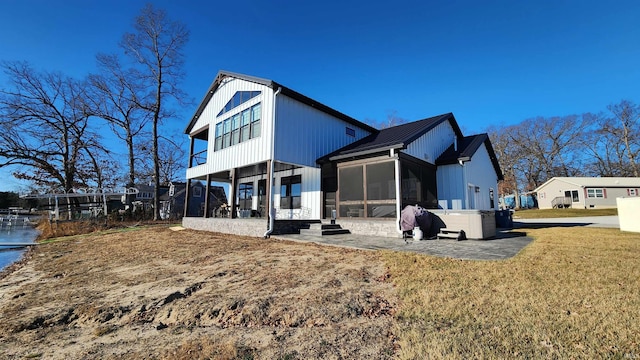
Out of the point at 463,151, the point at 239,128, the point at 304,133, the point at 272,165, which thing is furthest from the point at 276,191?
the point at 463,151

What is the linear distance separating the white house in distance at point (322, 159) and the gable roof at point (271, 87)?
5 centimetres

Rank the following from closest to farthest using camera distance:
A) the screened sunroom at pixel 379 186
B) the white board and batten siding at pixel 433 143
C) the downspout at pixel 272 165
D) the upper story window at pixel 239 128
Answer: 1. the screened sunroom at pixel 379 186
2. the downspout at pixel 272 165
3. the white board and batten siding at pixel 433 143
4. the upper story window at pixel 239 128

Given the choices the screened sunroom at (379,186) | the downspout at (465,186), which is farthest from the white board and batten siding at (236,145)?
the downspout at (465,186)

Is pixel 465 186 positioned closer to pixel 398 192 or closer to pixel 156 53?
pixel 398 192

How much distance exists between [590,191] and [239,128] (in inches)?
1643

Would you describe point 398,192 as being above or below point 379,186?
below

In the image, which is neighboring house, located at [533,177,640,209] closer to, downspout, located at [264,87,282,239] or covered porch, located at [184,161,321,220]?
covered porch, located at [184,161,321,220]

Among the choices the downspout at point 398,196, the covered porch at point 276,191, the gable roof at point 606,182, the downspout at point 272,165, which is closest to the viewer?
the downspout at point 398,196

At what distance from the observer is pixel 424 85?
66.8ft

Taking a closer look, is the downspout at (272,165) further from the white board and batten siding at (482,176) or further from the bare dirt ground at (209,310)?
the white board and batten siding at (482,176)

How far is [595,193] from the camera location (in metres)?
33.0

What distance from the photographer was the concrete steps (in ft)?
33.3

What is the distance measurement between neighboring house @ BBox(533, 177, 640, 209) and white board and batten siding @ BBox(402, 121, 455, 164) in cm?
3024

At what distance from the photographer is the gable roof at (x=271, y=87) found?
38.0 feet
